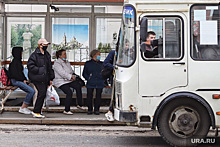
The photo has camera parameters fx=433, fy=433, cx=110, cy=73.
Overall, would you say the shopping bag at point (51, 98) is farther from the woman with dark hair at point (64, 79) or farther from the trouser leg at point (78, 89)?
the trouser leg at point (78, 89)

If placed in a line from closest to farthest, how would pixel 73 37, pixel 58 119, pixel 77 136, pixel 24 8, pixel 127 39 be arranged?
pixel 127 39
pixel 77 136
pixel 58 119
pixel 24 8
pixel 73 37

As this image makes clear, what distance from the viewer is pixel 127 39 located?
809cm

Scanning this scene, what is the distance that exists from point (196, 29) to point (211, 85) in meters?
1.05

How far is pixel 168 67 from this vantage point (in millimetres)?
7766

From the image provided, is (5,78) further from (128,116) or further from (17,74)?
(128,116)

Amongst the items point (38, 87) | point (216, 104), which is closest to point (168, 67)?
point (216, 104)

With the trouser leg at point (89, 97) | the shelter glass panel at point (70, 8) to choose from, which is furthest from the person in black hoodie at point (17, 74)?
the shelter glass panel at point (70, 8)

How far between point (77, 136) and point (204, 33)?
342cm

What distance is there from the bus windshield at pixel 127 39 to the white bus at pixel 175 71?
3 centimetres

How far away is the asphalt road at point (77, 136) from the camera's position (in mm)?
8297

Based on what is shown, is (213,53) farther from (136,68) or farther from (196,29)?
(136,68)

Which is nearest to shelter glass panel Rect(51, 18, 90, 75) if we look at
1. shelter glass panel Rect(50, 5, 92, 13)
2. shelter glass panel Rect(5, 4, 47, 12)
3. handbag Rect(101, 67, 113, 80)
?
shelter glass panel Rect(50, 5, 92, 13)

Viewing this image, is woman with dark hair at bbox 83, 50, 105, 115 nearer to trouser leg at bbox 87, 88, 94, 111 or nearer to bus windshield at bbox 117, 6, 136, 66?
trouser leg at bbox 87, 88, 94, 111

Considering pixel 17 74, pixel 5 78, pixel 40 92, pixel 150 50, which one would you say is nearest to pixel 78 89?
pixel 40 92
